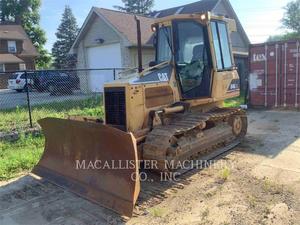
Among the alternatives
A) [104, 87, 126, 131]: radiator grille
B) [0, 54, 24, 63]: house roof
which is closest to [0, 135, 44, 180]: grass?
[104, 87, 126, 131]: radiator grille

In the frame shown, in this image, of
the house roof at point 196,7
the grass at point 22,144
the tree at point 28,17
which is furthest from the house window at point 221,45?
the tree at point 28,17

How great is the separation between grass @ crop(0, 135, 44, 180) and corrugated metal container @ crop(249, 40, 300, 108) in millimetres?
7972

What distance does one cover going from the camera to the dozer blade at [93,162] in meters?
4.42

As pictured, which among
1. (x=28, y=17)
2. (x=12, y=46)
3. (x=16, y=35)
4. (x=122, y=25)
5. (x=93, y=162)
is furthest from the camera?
(x=28, y=17)

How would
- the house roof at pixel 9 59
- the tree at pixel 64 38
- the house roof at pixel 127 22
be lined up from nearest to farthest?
1. the house roof at pixel 127 22
2. the house roof at pixel 9 59
3. the tree at pixel 64 38

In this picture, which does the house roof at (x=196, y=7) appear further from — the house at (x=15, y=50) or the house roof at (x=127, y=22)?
the house at (x=15, y=50)

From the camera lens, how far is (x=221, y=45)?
6824 mm

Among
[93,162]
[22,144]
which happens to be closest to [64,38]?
[22,144]

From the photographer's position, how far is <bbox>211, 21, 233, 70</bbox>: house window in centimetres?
661

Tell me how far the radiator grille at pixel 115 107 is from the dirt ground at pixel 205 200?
4.31ft

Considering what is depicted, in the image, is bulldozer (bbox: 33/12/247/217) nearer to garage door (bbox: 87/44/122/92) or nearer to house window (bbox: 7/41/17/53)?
garage door (bbox: 87/44/122/92)

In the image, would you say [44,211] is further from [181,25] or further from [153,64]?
[181,25]

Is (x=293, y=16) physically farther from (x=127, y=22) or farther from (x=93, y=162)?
(x=93, y=162)

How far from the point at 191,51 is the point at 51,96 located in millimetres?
10761
